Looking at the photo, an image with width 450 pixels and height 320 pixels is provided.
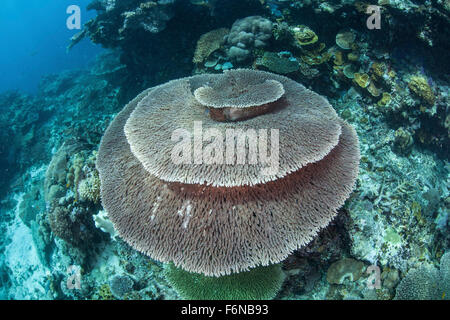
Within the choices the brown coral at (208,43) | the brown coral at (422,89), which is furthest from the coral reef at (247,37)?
the brown coral at (422,89)

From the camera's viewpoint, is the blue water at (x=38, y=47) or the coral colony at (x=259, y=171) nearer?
the coral colony at (x=259, y=171)

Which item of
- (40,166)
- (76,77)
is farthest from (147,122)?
(76,77)

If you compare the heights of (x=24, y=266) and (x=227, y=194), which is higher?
(x=227, y=194)

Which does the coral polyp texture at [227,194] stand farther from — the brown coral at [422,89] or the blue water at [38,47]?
the blue water at [38,47]

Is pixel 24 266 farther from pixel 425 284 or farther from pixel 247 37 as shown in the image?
pixel 425 284

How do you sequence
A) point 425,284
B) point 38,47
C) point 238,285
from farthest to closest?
point 38,47 → point 425,284 → point 238,285

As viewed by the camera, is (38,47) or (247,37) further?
(38,47)

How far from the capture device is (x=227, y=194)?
2.36 meters

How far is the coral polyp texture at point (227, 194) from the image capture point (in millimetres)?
2221

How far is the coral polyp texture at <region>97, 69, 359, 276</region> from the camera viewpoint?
7.29 ft

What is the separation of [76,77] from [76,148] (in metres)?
14.1

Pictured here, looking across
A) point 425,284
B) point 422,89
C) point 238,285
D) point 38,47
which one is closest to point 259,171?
point 238,285

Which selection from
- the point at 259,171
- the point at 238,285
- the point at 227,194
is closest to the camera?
the point at 259,171
